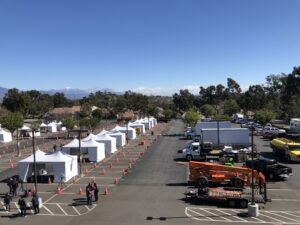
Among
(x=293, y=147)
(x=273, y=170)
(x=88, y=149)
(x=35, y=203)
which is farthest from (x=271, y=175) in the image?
(x=88, y=149)

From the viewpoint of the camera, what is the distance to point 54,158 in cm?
3341

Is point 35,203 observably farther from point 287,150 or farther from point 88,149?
point 287,150

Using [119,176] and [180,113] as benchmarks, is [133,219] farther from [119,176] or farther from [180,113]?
[180,113]

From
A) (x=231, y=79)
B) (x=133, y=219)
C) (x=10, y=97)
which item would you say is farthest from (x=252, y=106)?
(x=133, y=219)

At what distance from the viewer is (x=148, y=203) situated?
25094 mm

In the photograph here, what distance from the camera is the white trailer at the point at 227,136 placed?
2036 inches

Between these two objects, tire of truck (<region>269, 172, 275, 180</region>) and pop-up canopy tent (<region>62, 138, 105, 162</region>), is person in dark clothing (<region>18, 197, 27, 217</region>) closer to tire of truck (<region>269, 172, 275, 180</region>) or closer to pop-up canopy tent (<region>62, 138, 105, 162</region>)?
tire of truck (<region>269, 172, 275, 180</region>)

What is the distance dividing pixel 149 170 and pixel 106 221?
54.1ft

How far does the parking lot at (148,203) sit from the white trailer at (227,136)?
1389cm

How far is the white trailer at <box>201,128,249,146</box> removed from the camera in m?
51.7

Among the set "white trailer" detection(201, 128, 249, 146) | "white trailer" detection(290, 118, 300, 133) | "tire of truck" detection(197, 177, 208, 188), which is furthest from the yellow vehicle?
"white trailer" detection(290, 118, 300, 133)

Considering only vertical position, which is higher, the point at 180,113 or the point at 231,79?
the point at 231,79

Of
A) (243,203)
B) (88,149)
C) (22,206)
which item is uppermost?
(88,149)

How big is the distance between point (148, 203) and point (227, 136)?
29079 millimetres
